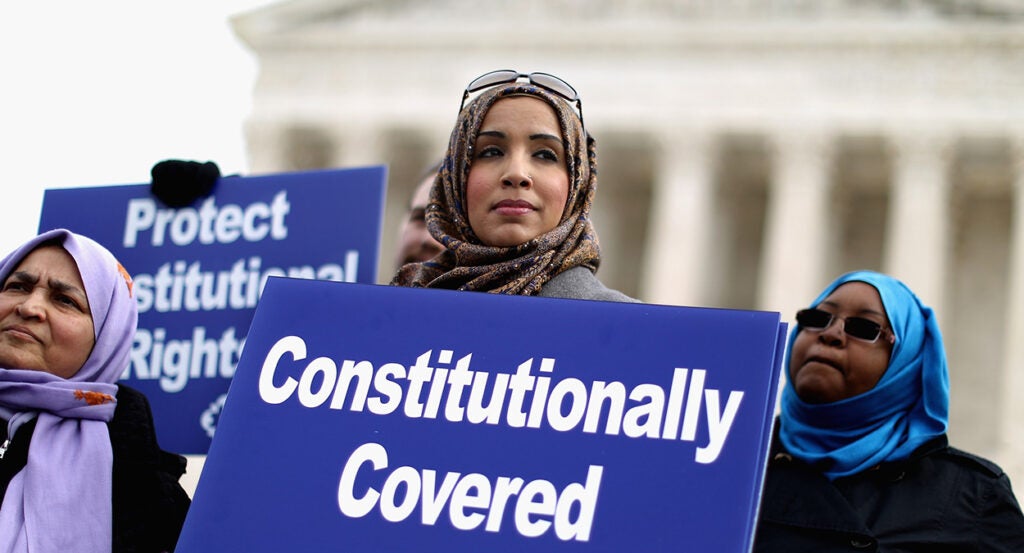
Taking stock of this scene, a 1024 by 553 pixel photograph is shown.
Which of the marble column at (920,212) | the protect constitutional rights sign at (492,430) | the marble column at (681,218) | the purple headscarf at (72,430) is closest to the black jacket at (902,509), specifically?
the protect constitutional rights sign at (492,430)

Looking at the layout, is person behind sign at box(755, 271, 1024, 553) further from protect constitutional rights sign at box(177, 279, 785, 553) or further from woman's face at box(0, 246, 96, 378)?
woman's face at box(0, 246, 96, 378)

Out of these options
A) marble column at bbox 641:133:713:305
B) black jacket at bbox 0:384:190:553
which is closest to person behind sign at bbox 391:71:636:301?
black jacket at bbox 0:384:190:553

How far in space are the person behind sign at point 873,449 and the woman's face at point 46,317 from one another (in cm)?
244

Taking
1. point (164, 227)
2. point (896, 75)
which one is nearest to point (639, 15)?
point (896, 75)

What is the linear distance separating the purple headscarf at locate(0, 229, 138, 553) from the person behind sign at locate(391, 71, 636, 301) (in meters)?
1.04

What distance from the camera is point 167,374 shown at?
610 cm

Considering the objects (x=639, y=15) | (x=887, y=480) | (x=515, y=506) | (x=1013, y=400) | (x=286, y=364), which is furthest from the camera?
(x=639, y=15)

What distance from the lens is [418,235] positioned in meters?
7.25

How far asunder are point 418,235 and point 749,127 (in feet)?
102

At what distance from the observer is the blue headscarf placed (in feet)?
17.2

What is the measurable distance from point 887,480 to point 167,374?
3039 mm

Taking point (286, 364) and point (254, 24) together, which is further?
point (254, 24)

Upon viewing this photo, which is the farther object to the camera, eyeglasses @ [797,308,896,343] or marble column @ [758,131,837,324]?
marble column @ [758,131,837,324]

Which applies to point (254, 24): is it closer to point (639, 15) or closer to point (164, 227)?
point (639, 15)
